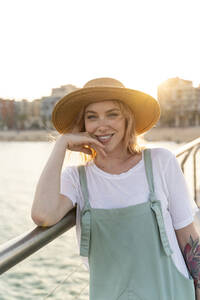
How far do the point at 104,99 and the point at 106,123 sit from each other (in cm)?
10

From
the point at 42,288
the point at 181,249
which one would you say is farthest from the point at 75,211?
the point at 42,288

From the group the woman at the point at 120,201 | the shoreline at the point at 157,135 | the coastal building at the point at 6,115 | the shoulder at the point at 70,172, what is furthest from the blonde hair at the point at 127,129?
the coastal building at the point at 6,115

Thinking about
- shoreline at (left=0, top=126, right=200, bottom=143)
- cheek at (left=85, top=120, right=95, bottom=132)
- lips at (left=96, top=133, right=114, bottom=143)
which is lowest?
shoreline at (left=0, top=126, right=200, bottom=143)

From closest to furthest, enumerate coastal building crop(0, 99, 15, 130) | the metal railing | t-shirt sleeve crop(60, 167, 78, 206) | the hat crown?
the metal railing → t-shirt sleeve crop(60, 167, 78, 206) → the hat crown → coastal building crop(0, 99, 15, 130)

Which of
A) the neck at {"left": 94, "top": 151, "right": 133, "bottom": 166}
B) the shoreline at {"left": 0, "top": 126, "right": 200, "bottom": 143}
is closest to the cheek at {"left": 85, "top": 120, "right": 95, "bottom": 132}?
the neck at {"left": 94, "top": 151, "right": 133, "bottom": 166}

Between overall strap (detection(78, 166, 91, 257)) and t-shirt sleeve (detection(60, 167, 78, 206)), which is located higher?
t-shirt sleeve (detection(60, 167, 78, 206))

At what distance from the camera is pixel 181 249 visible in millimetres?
1451

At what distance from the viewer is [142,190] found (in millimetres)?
1371

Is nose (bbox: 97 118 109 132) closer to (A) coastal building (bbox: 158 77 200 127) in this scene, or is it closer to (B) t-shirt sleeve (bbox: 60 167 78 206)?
(B) t-shirt sleeve (bbox: 60 167 78 206)

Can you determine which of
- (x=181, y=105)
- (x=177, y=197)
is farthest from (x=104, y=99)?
(x=181, y=105)

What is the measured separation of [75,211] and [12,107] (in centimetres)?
9406

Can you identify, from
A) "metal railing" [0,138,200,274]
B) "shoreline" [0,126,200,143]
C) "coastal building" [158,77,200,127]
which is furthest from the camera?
"coastal building" [158,77,200,127]

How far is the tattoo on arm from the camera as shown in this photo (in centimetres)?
142

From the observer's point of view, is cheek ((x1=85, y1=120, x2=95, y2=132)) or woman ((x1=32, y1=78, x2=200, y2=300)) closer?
woman ((x1=32, y1=78, x2=200, y2=300))
